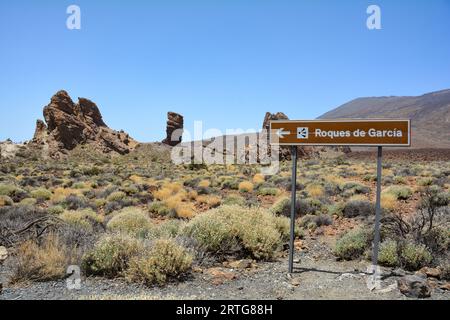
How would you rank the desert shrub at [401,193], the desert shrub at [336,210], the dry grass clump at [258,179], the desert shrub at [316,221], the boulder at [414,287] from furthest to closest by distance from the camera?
the dry grass clump at [258,179]
the desert shrub at [401,193]
the desert shrub at [336,210]
the desert shrub at [316,221]
the boulder at [414,287]

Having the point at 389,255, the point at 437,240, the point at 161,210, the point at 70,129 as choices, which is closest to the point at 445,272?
the point at 389,255

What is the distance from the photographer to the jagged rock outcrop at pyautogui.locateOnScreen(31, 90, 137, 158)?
60.5m

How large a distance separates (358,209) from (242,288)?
7.33 metres

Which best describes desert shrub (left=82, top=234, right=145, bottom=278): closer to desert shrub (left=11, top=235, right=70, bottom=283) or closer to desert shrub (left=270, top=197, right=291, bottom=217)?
desert shrub (left=11, top=235, right=70, bottom=283)

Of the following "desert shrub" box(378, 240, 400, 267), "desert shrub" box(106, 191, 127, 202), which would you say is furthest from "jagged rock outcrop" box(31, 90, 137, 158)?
"desert shrub" box(378, 240, 400, 267)

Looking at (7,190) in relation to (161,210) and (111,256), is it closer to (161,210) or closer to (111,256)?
(161,210)

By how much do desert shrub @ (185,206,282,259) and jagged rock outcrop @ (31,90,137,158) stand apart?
55.1 metres

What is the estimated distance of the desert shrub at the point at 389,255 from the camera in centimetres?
686

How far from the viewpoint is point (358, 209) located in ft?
39.6

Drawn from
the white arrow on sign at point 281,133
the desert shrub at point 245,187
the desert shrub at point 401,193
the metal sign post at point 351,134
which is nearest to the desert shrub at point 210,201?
the desert shrub at point 245,187

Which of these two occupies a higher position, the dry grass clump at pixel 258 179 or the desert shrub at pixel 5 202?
the dry grass clump at pixel 258 179

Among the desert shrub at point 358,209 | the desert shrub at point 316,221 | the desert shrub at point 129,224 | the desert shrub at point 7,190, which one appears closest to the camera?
the desert shrub at point 129,224

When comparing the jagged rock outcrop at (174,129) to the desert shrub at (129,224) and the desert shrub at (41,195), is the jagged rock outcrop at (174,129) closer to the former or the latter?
the desert shrub at (41,195)
